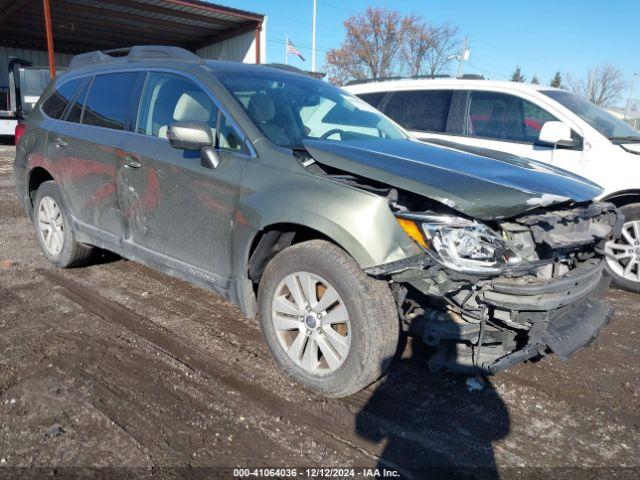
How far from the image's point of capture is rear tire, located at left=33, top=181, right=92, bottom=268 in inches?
177

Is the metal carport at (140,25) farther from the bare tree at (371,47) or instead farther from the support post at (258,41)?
the bare tree at (371,47)

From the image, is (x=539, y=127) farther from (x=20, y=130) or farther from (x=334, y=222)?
(x=20, y=130)

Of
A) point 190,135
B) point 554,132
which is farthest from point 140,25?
point 190,135

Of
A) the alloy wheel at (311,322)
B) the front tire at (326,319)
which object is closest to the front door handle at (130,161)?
the front tire at (326,319)

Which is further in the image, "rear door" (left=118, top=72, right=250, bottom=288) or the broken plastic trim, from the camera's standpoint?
"rear door" (left=118, top=72, right=250, bottom=288)

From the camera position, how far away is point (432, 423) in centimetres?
263

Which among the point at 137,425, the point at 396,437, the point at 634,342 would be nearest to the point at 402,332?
the point at 396,437

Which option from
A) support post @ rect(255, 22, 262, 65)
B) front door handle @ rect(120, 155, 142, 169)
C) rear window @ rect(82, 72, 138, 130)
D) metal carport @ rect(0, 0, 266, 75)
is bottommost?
front door handle @ rect(120, 155, 142, 169)

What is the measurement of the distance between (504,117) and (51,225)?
473 centimetres

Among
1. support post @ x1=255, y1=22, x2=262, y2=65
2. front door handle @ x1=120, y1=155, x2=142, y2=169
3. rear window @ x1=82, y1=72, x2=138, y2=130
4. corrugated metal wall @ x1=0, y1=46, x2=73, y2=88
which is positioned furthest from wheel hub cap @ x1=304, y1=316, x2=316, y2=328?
corrugated metal wall @ x1=0, y1=46, x2=73, y2=88

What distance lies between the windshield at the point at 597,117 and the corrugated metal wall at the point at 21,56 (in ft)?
92.4

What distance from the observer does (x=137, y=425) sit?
98.8 inches

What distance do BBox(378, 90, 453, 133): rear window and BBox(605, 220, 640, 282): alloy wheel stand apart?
7.00 ft

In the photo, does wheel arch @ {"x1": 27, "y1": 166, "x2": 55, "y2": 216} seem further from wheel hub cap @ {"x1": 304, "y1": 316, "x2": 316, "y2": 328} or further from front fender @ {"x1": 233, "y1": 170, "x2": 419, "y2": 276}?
wheel hub cap @ {"x1": 304, "y1": 316, "x2": 316, "y2": 328}
